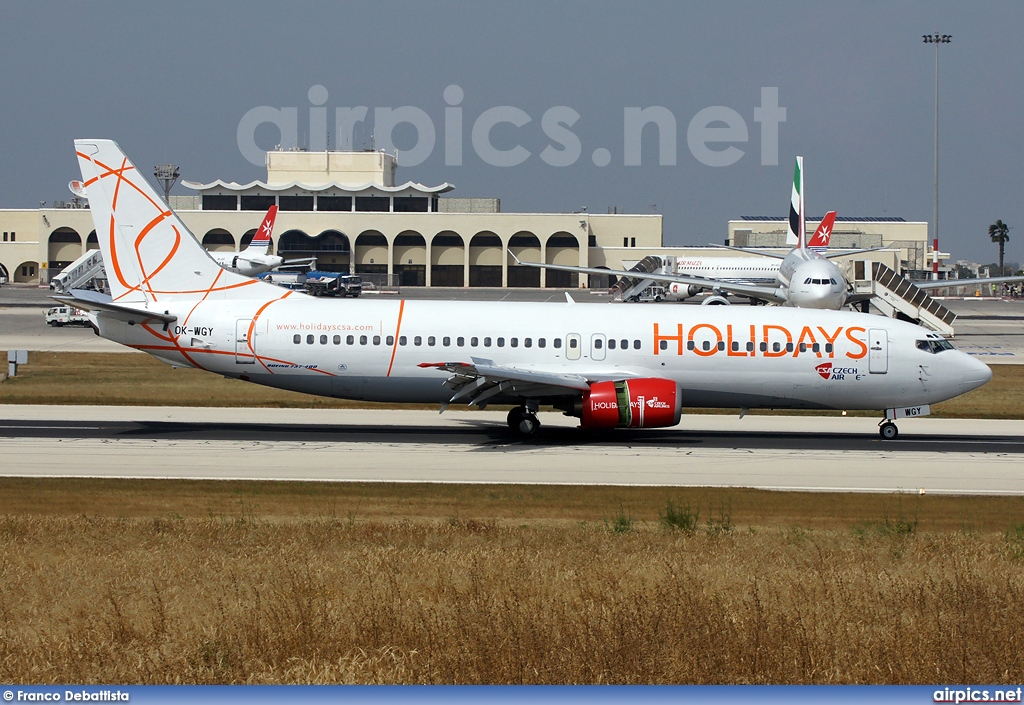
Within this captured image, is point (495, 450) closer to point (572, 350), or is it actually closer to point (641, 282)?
point (572, 350)

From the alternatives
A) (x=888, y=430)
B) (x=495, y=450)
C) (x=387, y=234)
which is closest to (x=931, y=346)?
(x=888, y=430)

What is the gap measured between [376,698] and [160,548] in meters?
11.3

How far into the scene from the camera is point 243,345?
3012 centimetres

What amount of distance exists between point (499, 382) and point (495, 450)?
6.73ft

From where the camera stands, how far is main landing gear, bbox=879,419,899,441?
31.2 metres

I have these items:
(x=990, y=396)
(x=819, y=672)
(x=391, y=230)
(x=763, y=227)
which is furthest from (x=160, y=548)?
(x=763, y=227)

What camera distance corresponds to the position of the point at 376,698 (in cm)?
550

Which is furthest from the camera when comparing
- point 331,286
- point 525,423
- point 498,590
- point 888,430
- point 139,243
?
point 331,286

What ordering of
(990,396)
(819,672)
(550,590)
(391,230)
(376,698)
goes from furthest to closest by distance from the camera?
(391,230) < (990,396) < (550,590) < (819,672) < (376,698)

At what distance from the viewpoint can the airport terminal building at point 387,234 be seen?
436 ft

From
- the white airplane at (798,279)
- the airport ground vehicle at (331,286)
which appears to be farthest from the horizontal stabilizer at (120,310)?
the airport ground vehicle at (331,286)

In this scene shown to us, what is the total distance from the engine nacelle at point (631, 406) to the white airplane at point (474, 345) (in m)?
1.32

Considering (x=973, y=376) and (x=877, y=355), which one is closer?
(x=877, y=355)

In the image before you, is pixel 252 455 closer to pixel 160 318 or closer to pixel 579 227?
pixel 160 318
